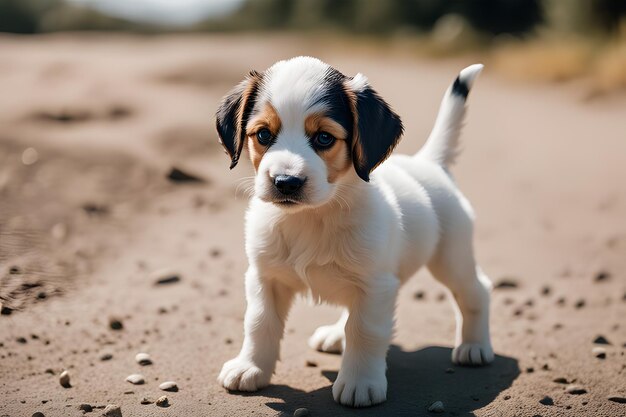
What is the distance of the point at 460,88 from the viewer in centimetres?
557

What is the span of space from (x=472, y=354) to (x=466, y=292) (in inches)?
16.0

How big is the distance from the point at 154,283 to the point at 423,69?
12.4 meters

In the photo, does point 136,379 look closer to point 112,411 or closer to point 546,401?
point 112,411

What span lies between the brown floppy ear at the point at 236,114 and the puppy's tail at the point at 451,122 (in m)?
1.66

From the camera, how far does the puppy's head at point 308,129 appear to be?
4.04 metres

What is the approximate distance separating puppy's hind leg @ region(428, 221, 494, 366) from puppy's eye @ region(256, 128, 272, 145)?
1.55m

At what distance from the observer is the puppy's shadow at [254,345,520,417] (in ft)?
14.6

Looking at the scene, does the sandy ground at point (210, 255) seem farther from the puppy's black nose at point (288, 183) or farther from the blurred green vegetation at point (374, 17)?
the blurred green vegetation at point (374, 17)

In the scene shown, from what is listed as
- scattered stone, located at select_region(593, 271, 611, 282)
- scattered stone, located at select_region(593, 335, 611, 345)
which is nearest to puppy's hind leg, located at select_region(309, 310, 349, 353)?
scattered stone, located at select_region(593, 335, 611, 345)

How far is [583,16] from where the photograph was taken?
663 inches

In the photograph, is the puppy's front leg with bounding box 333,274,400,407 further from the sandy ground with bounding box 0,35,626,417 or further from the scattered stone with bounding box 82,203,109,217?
the scattered stone with bounding box 82,203,109,217

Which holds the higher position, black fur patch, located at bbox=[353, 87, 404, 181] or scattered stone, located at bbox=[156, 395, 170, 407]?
black fur patch, located at bbox=[353, 87, 404, 181]

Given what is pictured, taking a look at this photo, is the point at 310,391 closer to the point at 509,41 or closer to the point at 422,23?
the point at 509,41

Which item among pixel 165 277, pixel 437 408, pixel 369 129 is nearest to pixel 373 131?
pixel 369 129
